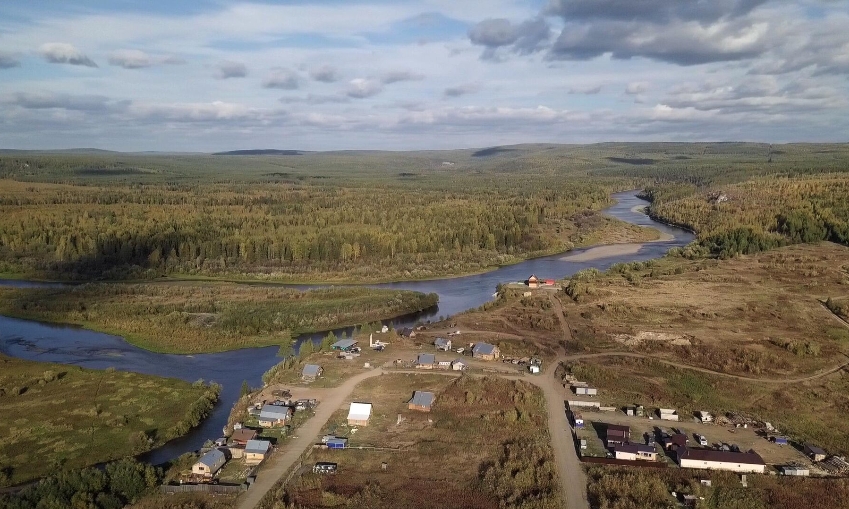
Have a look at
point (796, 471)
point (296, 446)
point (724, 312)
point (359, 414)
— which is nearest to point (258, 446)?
point (296, 446)

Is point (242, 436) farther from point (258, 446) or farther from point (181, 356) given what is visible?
point (181, 356)

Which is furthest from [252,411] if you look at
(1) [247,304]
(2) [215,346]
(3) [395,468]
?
(1) [247,304]

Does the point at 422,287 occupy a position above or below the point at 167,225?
below

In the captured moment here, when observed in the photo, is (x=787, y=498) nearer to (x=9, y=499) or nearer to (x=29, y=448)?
(x=9, y=499)

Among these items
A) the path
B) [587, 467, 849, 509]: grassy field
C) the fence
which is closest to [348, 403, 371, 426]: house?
the path

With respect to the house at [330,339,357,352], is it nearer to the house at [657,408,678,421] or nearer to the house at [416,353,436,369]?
the house at [416,353,436,369]

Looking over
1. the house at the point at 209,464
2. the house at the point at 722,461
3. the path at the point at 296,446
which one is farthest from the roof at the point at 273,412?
the house at the point at 722,461

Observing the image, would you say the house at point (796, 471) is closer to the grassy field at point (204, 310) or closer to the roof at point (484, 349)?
the roof at point (484, 349)
